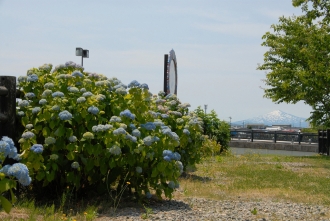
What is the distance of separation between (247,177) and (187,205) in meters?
5.13

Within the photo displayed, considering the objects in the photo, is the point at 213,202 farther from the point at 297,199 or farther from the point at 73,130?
the point at 73,130

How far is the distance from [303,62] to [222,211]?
886 inches

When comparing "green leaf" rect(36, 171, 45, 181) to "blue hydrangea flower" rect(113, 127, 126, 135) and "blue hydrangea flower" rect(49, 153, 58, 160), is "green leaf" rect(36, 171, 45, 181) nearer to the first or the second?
"blue hydrangea flower" rect(49, 153, 58, 160)

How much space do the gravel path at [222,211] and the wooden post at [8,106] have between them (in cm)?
186

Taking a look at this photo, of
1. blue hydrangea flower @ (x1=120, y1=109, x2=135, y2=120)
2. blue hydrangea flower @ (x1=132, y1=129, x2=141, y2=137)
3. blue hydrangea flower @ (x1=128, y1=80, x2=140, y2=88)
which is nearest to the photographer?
blue hydrangea flower @ (x1=132, y1=129, x2=141, y2=137)

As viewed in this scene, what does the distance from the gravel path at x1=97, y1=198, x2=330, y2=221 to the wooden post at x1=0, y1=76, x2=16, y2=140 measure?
1858mm

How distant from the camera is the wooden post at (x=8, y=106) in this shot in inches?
304

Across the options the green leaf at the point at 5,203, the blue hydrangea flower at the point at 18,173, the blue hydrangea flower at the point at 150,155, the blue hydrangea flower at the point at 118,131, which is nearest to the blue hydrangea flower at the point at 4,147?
the blue hydrangea flower at the point at 18,173

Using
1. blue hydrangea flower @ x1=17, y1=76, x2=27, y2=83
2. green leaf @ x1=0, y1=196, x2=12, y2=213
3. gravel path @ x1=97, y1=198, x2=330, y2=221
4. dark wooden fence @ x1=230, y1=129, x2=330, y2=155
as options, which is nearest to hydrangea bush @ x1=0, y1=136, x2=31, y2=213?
green leaf @ x1=0, y1=196, x2=12, y2=213

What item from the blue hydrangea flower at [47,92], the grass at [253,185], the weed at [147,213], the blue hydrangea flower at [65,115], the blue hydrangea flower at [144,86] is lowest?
the grass at [253,185]

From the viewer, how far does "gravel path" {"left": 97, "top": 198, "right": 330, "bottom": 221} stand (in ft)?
23.3

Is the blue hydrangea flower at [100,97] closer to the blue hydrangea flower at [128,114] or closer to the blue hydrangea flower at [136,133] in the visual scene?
the blue hydrangea flower at [128,114]

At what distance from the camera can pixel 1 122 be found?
770 centimetres

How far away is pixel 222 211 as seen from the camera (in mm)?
7719
